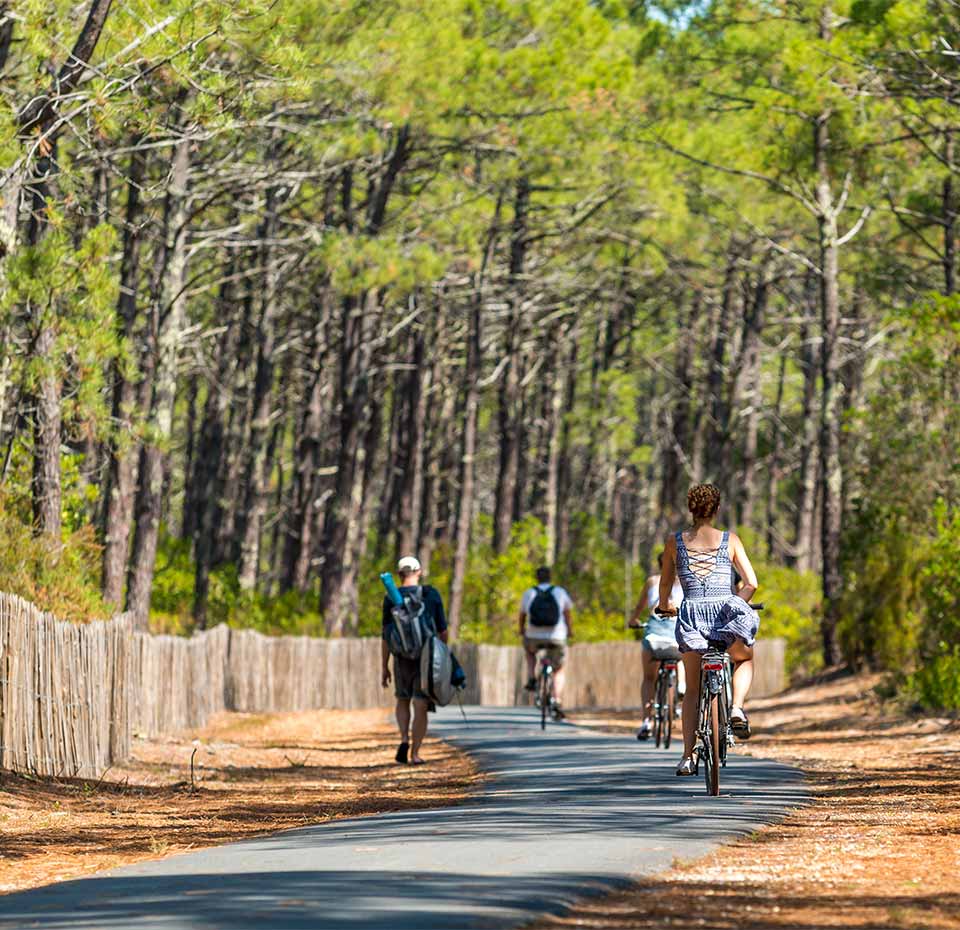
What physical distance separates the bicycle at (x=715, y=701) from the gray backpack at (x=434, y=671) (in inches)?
172

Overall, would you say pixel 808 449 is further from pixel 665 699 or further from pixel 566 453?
pixel 665 699

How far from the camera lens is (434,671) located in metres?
15.7

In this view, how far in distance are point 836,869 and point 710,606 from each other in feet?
10.6

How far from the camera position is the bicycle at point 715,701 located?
11422mm

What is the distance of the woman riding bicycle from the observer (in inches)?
448

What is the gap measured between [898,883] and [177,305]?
21.1m

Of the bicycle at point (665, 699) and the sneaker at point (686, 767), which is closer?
the sneaker at point (686, 767)

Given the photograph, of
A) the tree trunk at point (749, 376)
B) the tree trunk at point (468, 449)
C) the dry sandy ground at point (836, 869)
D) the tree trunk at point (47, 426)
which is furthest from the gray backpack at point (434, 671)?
the tree trunk at point (749, 376)

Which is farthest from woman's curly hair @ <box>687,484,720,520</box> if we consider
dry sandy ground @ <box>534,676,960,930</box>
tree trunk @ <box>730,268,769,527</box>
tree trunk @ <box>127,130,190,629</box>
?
tree trunk @ <box>730,268,769,527</box>

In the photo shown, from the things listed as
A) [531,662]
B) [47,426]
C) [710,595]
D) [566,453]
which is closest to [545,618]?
[531,662]

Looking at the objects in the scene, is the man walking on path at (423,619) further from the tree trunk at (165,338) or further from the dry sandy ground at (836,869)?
the tree trunk at (165,338)

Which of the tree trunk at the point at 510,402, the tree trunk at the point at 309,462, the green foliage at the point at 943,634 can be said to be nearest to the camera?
the green foliage at the point at 943,634

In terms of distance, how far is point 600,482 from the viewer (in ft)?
242

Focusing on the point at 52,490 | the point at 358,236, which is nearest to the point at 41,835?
the point at 52,490
